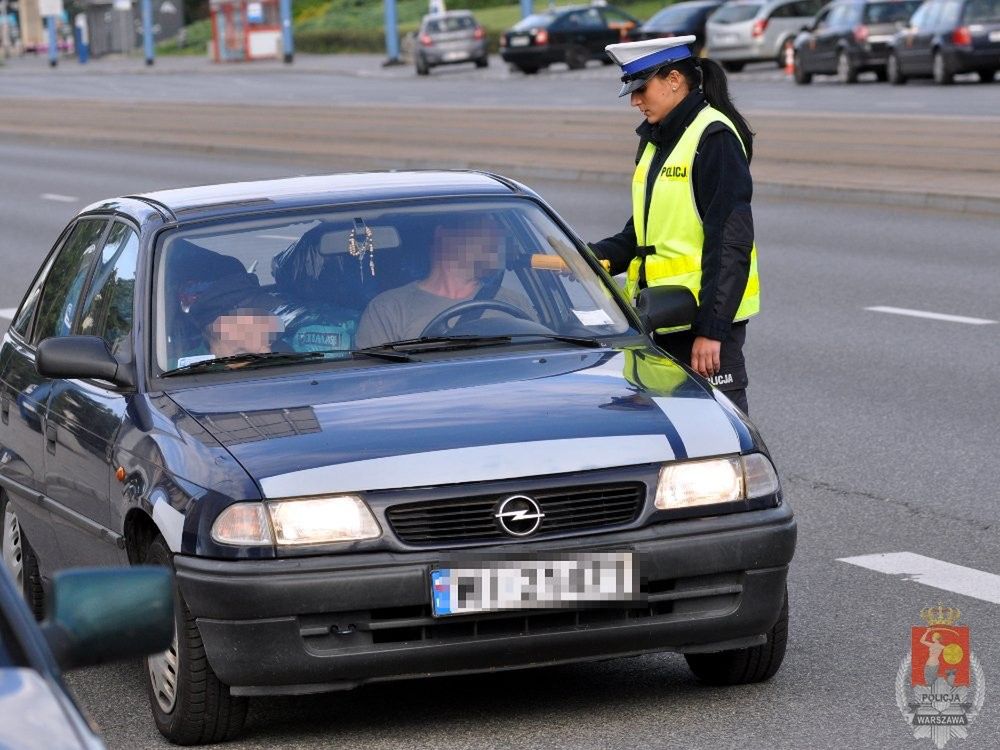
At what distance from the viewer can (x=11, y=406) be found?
6.69 m

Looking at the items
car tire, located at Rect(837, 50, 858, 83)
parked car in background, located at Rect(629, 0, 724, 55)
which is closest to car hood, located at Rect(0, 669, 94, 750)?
car tire, located at Rect(837, 50, 858, 83)

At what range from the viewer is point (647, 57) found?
22.9ft

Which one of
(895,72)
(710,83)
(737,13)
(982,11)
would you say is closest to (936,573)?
(710,83)

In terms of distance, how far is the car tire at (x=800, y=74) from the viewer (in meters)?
44.4

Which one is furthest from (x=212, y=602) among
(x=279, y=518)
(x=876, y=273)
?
(x=876, y=273)

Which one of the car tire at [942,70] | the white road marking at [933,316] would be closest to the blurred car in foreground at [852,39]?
the car tire at [942,70]

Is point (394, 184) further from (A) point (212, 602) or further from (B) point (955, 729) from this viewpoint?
(B) point (955, 729)

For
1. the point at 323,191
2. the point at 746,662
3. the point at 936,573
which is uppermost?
the point at 323,191

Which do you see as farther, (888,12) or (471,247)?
(888,12)

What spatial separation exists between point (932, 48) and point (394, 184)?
34.6m

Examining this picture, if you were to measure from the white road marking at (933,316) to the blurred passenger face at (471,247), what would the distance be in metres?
7.45

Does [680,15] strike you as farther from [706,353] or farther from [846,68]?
[706,353]

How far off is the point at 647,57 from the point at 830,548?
1.79 metres

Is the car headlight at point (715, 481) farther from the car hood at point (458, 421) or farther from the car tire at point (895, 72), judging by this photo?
the car tire at point (895, 72)
